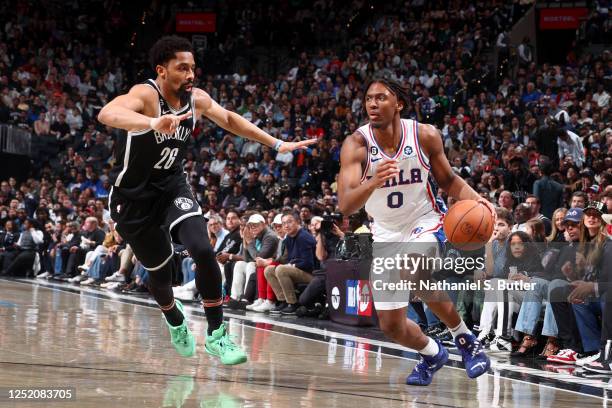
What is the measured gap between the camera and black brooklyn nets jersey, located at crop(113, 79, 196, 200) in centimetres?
583

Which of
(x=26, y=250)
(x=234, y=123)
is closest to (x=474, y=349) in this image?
(x=234, y=123)

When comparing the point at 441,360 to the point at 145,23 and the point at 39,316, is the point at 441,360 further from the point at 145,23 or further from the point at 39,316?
the point at 145,23

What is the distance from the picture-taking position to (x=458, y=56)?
2027 cm

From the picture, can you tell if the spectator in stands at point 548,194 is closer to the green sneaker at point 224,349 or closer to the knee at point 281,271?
the knee at point 281,271

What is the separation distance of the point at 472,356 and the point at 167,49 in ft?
9.02

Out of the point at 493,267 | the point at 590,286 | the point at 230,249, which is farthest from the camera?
the point at 230,249

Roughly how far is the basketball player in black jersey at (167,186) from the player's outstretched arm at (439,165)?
2.31 ft

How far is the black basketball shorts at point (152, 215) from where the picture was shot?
595 centimetres

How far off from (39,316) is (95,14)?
20.8m

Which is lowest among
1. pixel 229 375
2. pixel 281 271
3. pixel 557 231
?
pixel 229 375

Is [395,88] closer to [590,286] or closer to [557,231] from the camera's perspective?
[590,286]

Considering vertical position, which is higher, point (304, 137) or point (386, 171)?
point (304, 137)

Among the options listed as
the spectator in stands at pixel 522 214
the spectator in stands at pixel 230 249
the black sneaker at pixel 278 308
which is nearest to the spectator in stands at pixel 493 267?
the spectator in stands at pixel 522 214

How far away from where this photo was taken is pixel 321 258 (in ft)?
36.0
